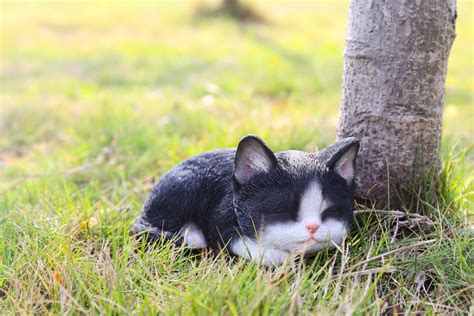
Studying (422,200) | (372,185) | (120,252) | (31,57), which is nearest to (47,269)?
(120,252)

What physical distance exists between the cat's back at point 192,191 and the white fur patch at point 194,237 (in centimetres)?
3

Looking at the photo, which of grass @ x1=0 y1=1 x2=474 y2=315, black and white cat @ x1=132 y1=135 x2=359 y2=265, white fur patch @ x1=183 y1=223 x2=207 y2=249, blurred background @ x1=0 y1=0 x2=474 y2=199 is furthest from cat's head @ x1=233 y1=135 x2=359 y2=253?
blurred background @ x1=0 y1=0 x2=474 y2=199

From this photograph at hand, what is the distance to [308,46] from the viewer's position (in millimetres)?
8750

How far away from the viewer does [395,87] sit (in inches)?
92.3

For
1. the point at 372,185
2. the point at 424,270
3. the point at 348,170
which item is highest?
the point at 348,170

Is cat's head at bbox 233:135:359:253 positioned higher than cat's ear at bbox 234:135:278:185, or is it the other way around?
cat's ear at bbox 234:135:278:185

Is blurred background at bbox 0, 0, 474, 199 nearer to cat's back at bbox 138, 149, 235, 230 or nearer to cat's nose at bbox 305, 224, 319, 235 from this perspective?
cat's back at bbox 138, 149, 235, 230

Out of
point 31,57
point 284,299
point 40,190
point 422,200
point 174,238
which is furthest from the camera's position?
point 31,57

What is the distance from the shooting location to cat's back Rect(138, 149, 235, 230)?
2232 mm

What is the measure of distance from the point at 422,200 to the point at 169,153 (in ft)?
5.85

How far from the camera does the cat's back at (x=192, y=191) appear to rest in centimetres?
223

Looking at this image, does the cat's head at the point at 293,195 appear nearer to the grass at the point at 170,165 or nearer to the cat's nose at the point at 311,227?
the cat's nose at the point at 311,227

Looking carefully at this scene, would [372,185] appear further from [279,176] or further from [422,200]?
[279,176]

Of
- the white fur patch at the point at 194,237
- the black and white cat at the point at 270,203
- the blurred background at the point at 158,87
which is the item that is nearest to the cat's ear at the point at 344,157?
the black and white cat at the point at 270,203
